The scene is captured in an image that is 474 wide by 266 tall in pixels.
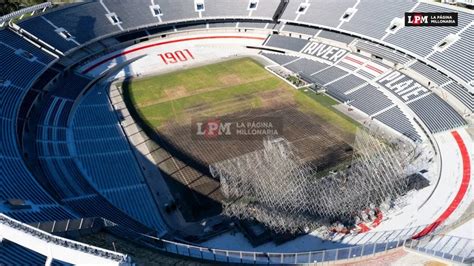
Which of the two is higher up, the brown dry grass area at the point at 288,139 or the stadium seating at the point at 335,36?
the stadium seating at the point at 335,36

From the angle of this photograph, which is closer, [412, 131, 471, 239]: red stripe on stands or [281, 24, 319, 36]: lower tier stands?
[412, 131, 471, 239]: red stripe on stands

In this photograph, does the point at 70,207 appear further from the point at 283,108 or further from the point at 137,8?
the point at 137,8

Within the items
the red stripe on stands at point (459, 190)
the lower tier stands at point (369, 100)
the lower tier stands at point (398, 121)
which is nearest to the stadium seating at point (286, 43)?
the lower tier stands at point (369, 100)

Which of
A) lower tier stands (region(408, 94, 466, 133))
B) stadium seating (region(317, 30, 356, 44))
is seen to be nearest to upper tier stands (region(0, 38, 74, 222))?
lower tier stands (region(408, 94, 466, 133))

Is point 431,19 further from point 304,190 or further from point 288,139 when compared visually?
point 304,190

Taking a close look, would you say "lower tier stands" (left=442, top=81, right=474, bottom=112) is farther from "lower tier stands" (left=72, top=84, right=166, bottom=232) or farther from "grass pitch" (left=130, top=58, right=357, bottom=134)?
"lower tier stands" (left=72, top=84, right=166, bottom=232)

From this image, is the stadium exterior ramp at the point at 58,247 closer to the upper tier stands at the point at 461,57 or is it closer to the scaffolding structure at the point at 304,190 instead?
the scaffolding structure at the point at 304,190

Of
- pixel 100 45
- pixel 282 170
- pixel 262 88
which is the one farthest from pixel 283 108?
pixel 100 45

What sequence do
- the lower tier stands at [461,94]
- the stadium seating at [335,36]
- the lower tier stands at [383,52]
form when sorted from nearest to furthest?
the lower tier stands at [461,94] → the lower tier stands at [383,52] → the stadium seating at [335,36]
